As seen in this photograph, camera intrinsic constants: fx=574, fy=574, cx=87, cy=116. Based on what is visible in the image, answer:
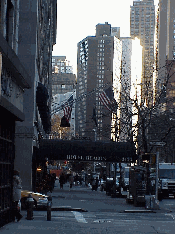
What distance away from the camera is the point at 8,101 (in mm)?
15000

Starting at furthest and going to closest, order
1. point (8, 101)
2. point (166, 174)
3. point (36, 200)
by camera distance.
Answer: point (166, 174) → point (36, 200) → point (8, 101)

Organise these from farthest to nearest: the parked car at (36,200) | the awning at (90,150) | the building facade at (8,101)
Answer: the awning at (90,150), the parked car at (36,200), the building facade at (8,101)

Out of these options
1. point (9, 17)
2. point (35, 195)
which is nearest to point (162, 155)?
point (35, 195)

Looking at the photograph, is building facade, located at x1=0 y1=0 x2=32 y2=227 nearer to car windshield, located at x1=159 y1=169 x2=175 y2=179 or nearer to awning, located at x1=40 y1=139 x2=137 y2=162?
awning, located at x1=40 y1=139 x2=137 y2=162

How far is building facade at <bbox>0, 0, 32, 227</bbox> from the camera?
48.0 ft

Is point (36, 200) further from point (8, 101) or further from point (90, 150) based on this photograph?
point (90, 150)

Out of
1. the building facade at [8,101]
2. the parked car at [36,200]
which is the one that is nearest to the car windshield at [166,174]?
the parked car at [36,200]

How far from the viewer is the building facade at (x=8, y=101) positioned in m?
14.6

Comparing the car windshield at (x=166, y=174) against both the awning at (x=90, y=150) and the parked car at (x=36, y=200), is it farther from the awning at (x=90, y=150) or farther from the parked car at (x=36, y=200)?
the parked car at (x=36, y=200)

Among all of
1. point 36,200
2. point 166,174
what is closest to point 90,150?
point 166,174

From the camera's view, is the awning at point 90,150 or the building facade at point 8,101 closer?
the building facade at point 8,101

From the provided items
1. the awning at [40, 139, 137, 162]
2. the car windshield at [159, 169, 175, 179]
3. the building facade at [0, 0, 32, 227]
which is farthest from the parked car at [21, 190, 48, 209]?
the car windshield at [159, 169, 175, 179]

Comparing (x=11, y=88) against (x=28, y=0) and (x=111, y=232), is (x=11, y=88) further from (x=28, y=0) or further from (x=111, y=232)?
(x=28, y=0)

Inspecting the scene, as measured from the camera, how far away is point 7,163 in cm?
1752
